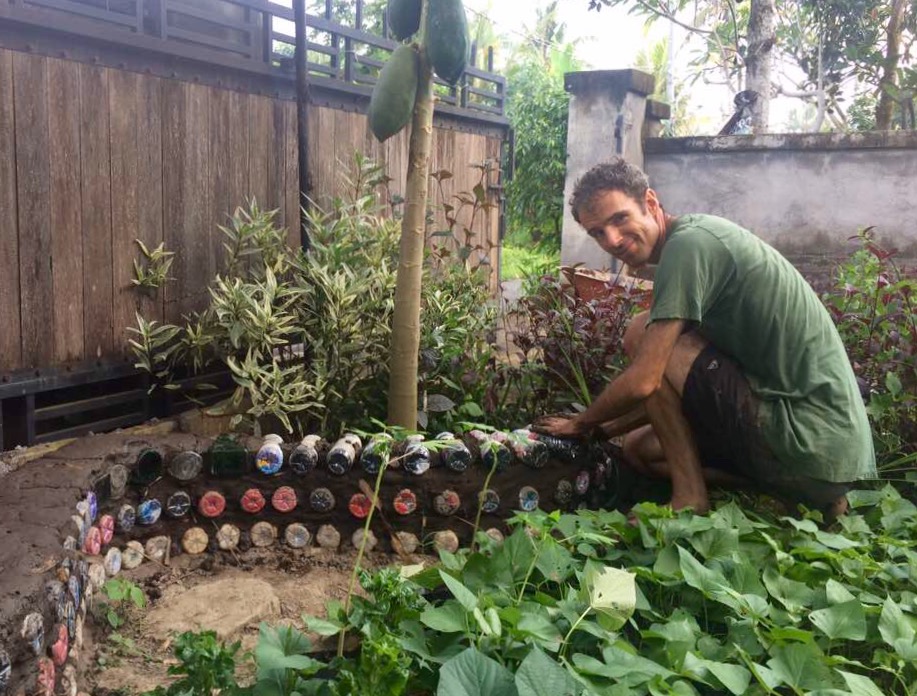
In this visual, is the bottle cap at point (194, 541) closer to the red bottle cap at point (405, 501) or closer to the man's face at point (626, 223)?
the red bottle cap at point (405, 501)

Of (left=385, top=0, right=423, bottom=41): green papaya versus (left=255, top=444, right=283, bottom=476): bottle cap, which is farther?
(left=385, top=0, right=423, bottom=41): green papaya

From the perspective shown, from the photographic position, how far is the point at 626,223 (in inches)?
125

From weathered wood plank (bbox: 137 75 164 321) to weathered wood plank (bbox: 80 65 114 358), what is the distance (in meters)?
0.15

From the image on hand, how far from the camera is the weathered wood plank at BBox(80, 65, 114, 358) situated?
11.0 feet

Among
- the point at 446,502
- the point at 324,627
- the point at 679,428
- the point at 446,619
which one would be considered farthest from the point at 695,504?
the point at 324,627

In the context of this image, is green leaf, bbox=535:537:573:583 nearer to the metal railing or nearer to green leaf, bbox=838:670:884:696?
green leaf, bbox=838:670:884:696

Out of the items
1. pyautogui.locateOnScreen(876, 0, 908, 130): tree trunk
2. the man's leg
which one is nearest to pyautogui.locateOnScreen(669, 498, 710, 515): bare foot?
the man's leg

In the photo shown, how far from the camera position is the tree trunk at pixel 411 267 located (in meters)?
3.31

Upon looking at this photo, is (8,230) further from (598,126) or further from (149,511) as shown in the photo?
(598,126)

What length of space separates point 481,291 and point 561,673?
10.3 feet

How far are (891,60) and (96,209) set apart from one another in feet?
32.3

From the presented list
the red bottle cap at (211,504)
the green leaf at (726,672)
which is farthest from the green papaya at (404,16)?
the green leaf at (726,672)

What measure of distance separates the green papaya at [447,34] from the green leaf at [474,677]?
7.05ft

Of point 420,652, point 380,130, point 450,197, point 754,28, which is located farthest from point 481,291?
point 754,28
